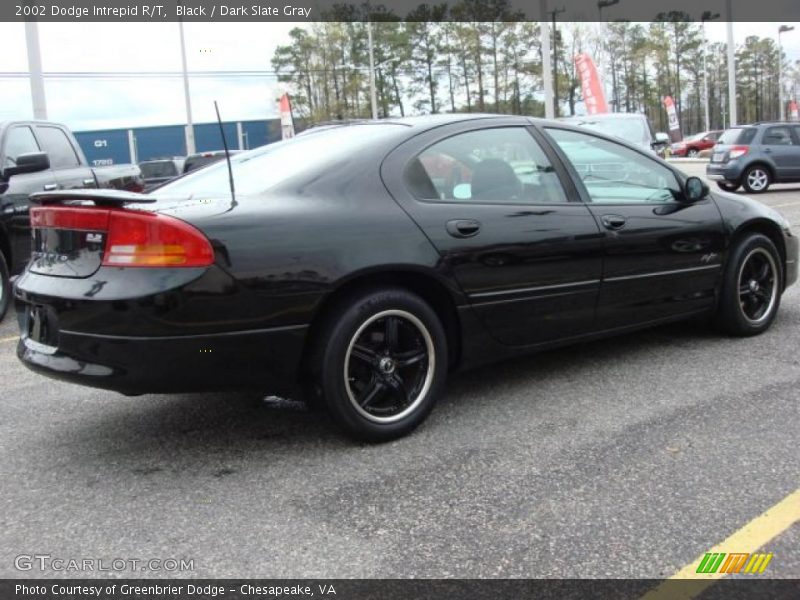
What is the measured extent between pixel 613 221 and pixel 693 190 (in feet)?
2.66

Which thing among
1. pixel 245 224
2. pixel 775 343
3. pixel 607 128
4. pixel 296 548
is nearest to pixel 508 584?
pixel 296 548

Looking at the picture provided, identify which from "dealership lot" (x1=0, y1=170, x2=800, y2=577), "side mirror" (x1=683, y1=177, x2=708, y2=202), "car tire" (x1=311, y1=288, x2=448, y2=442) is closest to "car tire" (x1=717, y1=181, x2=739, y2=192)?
"side mirror" (x1=683, y1=177, x2=708, y2=202)

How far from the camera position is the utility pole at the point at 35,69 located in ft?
45.1

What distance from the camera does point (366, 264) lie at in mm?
3209

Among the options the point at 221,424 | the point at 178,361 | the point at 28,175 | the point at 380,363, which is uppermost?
the point at 28,175

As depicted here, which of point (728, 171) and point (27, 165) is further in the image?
point (728, 171)

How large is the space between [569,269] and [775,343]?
1821mm

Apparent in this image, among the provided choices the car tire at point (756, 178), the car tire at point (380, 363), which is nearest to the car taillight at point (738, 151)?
the car tire at point (756, 178)

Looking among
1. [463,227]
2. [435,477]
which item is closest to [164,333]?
[435,477]

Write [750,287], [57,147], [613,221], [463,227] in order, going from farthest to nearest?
[57,147]
[750,287]
[613,221]
[463,227]

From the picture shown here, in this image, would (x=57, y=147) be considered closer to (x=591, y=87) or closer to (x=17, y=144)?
(x=17, y=144)

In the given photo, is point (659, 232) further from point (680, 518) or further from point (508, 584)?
point (508, 584)

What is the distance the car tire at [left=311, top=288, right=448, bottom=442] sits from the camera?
3.17 meters

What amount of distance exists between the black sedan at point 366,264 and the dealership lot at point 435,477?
33cm
